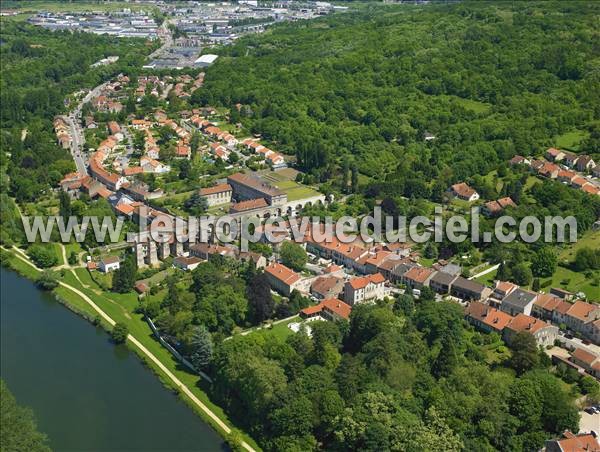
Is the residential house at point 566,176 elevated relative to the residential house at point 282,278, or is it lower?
elevated

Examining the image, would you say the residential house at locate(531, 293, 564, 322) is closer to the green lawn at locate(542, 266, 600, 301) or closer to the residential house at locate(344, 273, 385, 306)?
the green lawn at locate(542, 266, 600, 301)

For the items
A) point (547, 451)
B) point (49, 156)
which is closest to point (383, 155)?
point (49, 156)

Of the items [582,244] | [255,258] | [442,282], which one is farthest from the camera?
[582,244]

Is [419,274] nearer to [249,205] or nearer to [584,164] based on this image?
[249,205]

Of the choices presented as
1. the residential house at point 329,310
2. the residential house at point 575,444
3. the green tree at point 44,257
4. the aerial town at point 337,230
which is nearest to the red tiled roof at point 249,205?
the aerial town at point 337,230

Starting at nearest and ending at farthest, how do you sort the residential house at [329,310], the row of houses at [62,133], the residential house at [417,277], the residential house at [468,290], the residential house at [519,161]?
1. the residential house at [329,310]
2. the residential house at [468,290]
3. the residential house at [417,277]
4. the residential house at [519,161]
5. the row of houses at [62,133]

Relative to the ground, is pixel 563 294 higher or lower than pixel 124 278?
higher

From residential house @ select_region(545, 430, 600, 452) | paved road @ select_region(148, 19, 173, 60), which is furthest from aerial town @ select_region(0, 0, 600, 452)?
paved road @ select_region(148, 19, 173, 60)

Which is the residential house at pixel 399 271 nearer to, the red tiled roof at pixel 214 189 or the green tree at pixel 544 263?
the green tree at pixel 544 263

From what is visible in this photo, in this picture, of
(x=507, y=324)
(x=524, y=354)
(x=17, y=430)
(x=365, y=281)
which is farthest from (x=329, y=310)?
(x=17, y=430)
